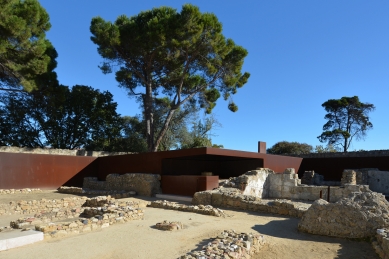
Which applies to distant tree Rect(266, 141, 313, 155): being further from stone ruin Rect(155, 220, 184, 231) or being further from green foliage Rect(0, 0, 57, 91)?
stone ruin Rect(155, 220, 184, 231)

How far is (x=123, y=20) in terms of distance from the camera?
2534 centimetres

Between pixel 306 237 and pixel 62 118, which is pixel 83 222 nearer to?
pixel 306 237

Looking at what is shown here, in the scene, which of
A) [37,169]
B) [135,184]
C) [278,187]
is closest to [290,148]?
[278,187]

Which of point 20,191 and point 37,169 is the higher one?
point 37,169

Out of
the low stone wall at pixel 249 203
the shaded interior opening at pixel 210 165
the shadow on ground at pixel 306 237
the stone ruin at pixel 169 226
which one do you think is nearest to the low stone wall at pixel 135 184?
the shaded interior opening at pixel 210 165

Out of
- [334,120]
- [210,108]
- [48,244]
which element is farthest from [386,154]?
[48,244]

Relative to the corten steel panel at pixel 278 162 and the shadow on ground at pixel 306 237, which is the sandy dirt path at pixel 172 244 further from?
the corten steel panel at pixel 278 162

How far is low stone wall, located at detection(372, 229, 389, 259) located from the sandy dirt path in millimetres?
163

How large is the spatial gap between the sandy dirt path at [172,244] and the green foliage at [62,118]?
63.5ft

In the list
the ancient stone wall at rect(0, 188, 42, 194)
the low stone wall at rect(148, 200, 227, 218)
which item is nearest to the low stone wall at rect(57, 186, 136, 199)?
the ancient stone wall at rect(0, 188, 42, 194)

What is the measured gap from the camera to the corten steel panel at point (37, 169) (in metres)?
17.9

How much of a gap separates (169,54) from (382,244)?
829 inches

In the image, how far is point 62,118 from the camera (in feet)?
89.1

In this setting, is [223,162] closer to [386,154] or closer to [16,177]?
[386,154]
